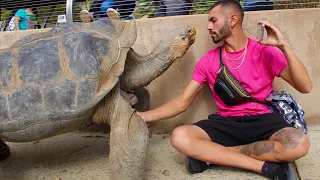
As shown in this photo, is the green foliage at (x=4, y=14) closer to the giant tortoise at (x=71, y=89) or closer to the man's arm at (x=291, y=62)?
the giant tortoise at (x=71, y=89)

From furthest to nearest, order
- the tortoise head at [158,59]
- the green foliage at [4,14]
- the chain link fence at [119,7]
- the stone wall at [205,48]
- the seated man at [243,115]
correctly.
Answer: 1. the green foliage at [4,14]
2. the chain link fence at [119,7]
3. the stone wall at [205,48]
4. the tortoise head at [158,59]
5. the seated man at [243,115]

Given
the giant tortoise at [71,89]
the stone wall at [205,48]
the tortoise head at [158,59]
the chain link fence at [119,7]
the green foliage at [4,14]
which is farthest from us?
the green foliage at [4,14]

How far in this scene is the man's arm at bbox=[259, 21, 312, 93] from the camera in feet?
8.16

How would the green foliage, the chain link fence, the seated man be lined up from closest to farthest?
the seated man → the chain link fence → the green foliage

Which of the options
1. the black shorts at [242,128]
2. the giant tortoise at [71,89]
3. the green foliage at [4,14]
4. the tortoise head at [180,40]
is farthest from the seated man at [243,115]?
the green foliage at [4,14]

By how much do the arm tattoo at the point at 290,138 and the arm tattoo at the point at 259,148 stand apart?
7cm

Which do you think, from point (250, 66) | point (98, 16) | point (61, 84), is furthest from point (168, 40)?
point (98, 16)

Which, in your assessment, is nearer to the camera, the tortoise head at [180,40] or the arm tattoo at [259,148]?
the arm tattoo at [259,148]

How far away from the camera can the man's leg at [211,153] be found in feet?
8.58

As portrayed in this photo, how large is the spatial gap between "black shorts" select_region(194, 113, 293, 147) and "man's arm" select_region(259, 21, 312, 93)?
30cm

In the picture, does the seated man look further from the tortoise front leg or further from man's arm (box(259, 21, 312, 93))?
the tortoise front leg

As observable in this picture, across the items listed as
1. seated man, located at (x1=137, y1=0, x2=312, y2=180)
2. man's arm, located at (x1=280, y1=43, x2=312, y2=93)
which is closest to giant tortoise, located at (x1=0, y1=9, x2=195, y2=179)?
seated man, located at (x1=137, y1=0, x2=312, y2=180)

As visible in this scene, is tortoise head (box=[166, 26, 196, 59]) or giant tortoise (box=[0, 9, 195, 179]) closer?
giant tortoise (box=[0, 9, 195, 179])

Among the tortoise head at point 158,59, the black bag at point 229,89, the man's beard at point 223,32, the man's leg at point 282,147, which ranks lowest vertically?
the man's leg at point 282,147
